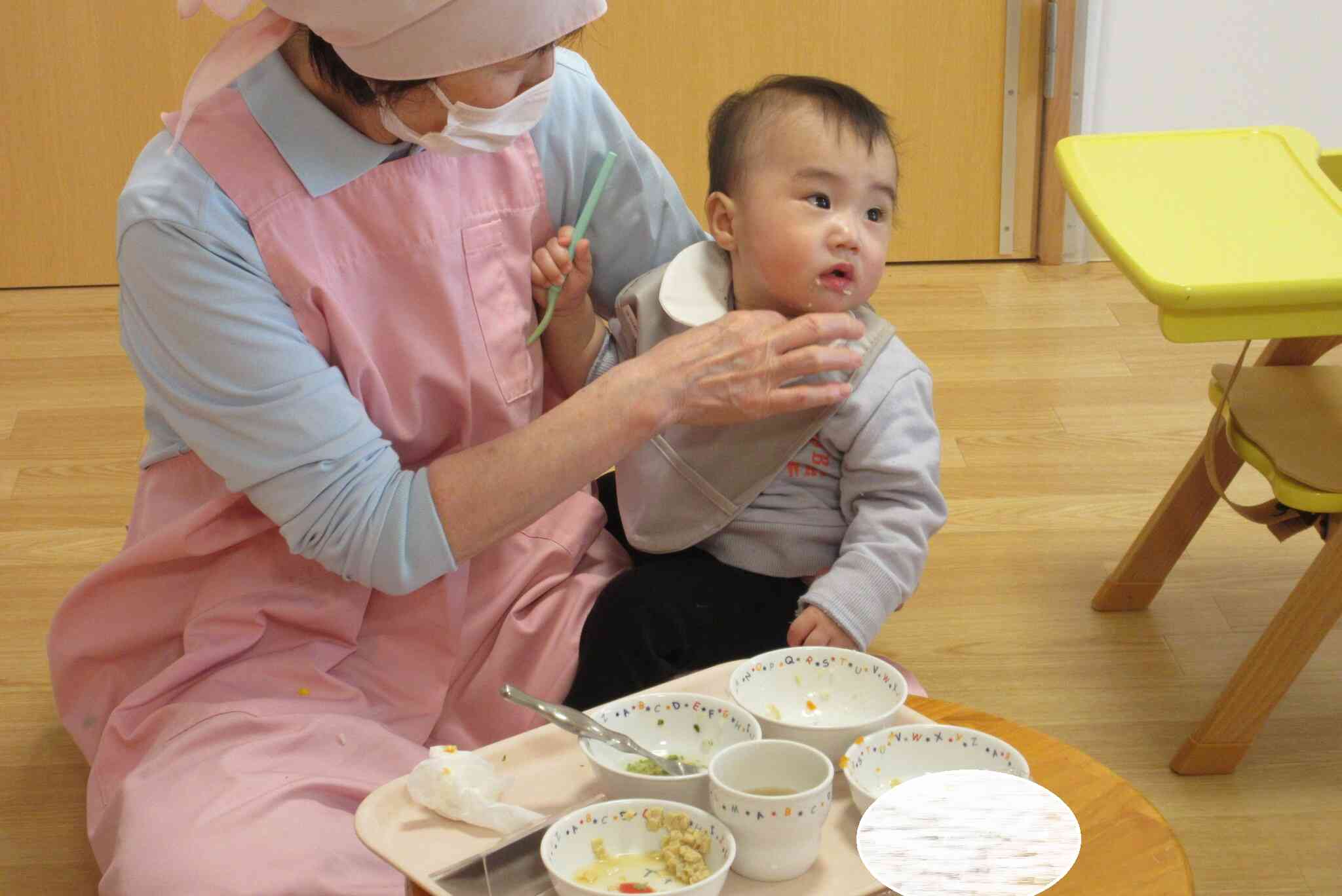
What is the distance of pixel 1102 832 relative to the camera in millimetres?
1047

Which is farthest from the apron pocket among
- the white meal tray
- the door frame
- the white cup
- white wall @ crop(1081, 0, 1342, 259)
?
white wall @ crop(1081, 0, 1342, 259)

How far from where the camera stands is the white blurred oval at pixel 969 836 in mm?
898

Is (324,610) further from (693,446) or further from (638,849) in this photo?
(638,849)

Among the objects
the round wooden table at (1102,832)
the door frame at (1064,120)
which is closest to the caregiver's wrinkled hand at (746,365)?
the round wooden table at (1102,832)

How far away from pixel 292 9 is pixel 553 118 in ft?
1.28

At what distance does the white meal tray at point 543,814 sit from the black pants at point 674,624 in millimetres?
326

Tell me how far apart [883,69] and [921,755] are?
226 cm

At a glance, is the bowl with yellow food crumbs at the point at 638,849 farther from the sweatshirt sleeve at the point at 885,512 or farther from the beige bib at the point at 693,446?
the beige bib at the point at 693,446

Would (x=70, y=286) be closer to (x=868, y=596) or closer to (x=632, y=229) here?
(x=632, y=229)

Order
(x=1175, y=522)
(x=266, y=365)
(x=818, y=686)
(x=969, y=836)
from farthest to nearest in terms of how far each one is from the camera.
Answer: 1. (x=1175, y=522)
2. (x=266, y=365)
3. (x=818, y=686)
4. (x=969, y=836)

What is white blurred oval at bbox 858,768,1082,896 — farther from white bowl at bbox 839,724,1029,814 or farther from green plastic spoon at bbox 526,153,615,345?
green plastic spoon at bbox 526,153,615,345

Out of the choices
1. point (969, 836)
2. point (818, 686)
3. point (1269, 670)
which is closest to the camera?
point (969, 836)

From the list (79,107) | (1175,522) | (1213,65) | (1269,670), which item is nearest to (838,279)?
(1269,670)

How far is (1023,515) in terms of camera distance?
89.6 inches
